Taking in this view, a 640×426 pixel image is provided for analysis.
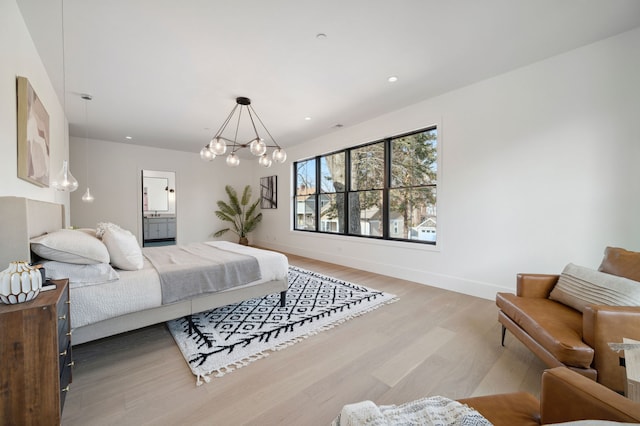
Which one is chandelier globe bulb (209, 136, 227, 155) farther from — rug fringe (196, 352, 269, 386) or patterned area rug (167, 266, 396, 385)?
rug fringe (196, 352, 269, 386)

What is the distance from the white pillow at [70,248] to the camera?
170 cm

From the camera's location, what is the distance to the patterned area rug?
78.2 inches

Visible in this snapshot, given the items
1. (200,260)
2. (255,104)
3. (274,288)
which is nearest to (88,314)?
(200,260)

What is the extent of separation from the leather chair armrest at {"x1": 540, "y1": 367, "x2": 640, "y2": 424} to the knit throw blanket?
0.34m

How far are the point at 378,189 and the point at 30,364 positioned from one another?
434 centimetres

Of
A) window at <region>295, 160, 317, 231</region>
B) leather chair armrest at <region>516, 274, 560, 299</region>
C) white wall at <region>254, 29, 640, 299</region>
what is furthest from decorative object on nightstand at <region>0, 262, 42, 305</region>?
window at <region>295, 160, 317, 231</region>

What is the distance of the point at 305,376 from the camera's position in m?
1.79

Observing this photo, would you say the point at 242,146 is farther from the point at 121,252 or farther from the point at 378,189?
the point at 378,189

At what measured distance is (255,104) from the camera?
3869 millimetres

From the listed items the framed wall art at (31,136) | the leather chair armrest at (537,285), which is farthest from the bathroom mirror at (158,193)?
the leather chair armrest at (537,285)

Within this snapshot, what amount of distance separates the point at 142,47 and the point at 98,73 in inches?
37.2

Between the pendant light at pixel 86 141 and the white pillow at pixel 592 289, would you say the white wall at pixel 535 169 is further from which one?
the pendant light at pixel 86 141

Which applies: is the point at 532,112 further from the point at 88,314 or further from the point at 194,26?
the point at 88,314

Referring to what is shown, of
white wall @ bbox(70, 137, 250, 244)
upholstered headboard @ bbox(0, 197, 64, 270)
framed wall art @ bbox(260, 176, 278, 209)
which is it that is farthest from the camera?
framed wall art @ bbox(260, 176, 278, 209)
